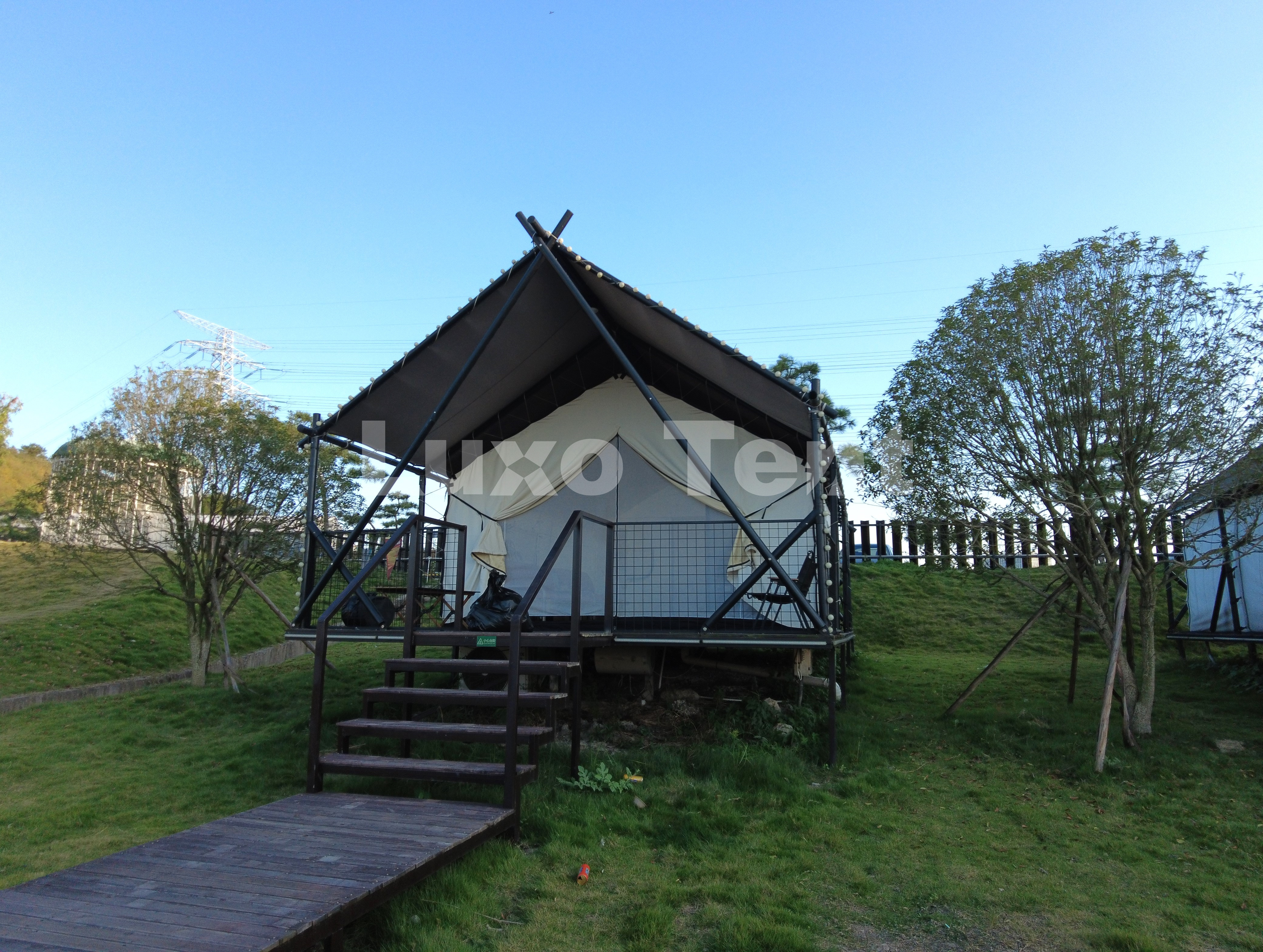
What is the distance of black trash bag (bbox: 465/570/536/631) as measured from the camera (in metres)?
6.83

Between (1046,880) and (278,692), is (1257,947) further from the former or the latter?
(278,692)

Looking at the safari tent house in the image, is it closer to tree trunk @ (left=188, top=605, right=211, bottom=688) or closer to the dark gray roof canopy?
the dark gray roof canopy

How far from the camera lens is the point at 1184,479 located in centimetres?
694

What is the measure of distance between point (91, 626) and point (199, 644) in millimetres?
4662

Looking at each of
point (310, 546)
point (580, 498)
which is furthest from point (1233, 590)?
point (310, 546)

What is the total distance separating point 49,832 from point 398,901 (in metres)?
3.01

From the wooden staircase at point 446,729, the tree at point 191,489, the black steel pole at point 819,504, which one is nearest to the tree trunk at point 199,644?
the tree at point 191,489

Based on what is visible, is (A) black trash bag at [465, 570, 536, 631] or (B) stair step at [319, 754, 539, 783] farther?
(A) black trash bag at [465, 570, 536, 631]

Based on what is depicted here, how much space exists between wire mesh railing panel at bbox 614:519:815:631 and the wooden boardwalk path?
3876 mm

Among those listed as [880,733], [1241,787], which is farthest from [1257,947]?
[880,733]

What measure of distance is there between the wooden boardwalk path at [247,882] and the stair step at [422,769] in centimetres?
25

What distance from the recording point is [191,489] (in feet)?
31.2

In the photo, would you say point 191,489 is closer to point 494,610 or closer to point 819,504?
point 494,610

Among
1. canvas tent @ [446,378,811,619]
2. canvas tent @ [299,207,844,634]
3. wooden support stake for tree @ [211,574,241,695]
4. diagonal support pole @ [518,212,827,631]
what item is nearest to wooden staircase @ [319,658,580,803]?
diagonal support pole @ [518,212,827,631]
